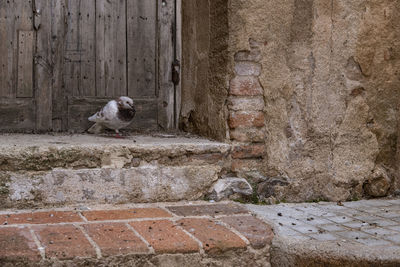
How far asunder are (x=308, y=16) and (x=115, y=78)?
134cm

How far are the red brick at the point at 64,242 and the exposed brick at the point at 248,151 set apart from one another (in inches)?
45.8

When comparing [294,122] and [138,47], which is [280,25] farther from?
[138,47]

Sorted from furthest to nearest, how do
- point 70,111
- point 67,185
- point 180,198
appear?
1. point 70,111
2. point 180,198
3. point 67,185

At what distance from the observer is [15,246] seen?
2.26 meters

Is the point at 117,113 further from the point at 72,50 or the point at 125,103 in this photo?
the point at 72,50

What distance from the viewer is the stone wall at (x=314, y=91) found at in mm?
3334

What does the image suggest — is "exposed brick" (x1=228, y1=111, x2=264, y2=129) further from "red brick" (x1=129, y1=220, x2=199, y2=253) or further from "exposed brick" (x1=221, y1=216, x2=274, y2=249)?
"red brick" (x1=129, y1=220, x2=199, y2=253)

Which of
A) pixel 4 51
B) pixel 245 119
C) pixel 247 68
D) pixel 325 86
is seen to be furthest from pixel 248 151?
pixel 4 51

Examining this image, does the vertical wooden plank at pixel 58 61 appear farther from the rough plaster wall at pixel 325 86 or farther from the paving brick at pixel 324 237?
the paving brick at pixel 324 237

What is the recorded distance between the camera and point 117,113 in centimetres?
339

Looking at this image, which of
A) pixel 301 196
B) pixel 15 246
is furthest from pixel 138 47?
pixel 15 246

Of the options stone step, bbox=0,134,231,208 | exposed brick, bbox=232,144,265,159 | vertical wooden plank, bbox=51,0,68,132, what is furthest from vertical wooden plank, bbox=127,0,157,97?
exposed brick, bbox=232,144,265,159

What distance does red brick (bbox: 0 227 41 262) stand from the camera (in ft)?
7.16

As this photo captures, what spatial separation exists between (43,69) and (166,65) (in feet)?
2.72
